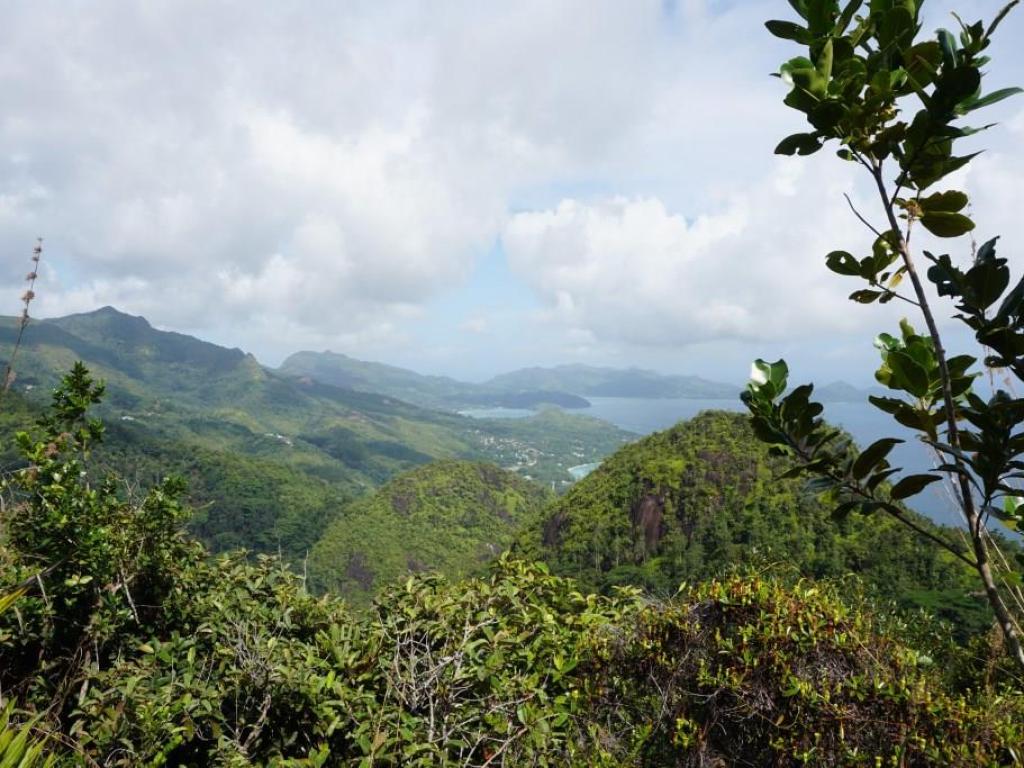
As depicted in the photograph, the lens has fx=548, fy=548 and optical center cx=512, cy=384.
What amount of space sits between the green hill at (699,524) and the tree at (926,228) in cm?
3920

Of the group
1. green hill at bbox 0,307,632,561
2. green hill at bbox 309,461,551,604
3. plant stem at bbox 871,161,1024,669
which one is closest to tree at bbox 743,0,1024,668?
plant stem at bbox 871,161,1024,669

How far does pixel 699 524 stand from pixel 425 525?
1853 inches

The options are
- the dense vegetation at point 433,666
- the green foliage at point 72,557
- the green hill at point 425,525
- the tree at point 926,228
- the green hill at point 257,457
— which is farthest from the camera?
the green hill at point 257,457

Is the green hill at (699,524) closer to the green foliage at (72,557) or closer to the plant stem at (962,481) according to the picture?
the green foliage at (72,557)

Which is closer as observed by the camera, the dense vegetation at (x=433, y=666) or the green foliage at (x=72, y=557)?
the dense vegetation at (x=433, y=666)

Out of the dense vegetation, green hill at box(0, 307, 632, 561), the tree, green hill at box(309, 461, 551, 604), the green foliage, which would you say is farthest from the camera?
green hill at box(0, 307, 632, 561)

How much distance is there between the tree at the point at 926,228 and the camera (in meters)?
1.18

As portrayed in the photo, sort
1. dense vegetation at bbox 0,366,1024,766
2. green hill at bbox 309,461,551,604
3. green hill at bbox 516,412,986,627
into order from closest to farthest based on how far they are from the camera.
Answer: dense vegetation at bbox 0,366,1024,766 < green hill at bbox 516,412,986,627 < green hill at bbox 309,461,551,604

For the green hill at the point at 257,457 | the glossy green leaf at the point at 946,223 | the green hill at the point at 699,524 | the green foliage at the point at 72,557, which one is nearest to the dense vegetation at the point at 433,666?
the green foliage at the point at 72,557

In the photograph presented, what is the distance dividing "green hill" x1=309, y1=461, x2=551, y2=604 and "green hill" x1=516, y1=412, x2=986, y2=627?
17.5 metres

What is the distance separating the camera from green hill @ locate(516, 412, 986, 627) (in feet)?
130

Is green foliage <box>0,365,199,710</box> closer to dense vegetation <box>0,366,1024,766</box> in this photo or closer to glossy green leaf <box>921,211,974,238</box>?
dense vegetation <box>0,366,1024,766</box>

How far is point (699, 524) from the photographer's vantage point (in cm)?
5175

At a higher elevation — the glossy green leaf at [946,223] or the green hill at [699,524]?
the glossy green leaf at [946,223]
